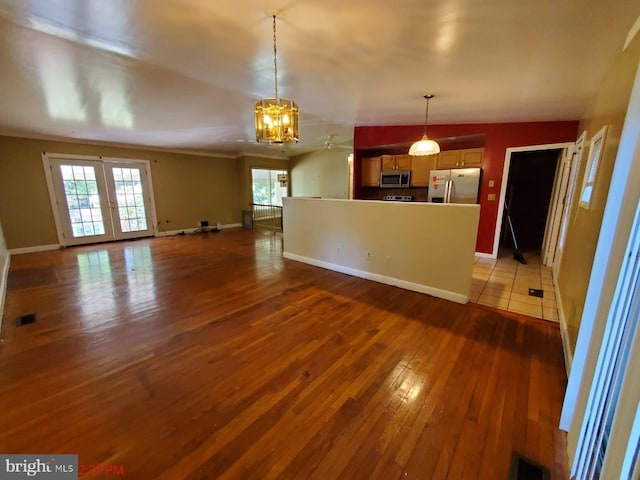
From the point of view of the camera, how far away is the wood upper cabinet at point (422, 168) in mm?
5426

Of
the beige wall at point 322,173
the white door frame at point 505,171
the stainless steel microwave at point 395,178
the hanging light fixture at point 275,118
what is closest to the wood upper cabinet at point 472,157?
the white door frame at point 505,171

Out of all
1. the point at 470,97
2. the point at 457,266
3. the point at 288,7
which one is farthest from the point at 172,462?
the point at 470,97

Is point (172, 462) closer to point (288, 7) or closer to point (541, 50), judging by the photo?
point (288, 7)

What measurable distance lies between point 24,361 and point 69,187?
18.0ft

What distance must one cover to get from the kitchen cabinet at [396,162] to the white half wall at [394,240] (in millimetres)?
2447

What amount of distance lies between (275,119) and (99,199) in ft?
21.2

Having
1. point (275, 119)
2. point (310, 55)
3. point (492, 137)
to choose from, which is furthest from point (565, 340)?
point (492, 137)

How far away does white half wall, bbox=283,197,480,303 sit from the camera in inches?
122

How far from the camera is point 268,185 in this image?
10.2m

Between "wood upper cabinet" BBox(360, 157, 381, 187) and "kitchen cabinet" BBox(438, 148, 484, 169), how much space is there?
1373 mm

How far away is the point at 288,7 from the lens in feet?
5.30

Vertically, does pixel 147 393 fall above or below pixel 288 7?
below

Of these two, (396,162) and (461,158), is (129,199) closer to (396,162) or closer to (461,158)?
(396,162)

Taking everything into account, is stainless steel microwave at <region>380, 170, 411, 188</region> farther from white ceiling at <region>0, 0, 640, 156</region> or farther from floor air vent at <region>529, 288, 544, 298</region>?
floor air vent at <region>529, 288, 544, 298</region>
